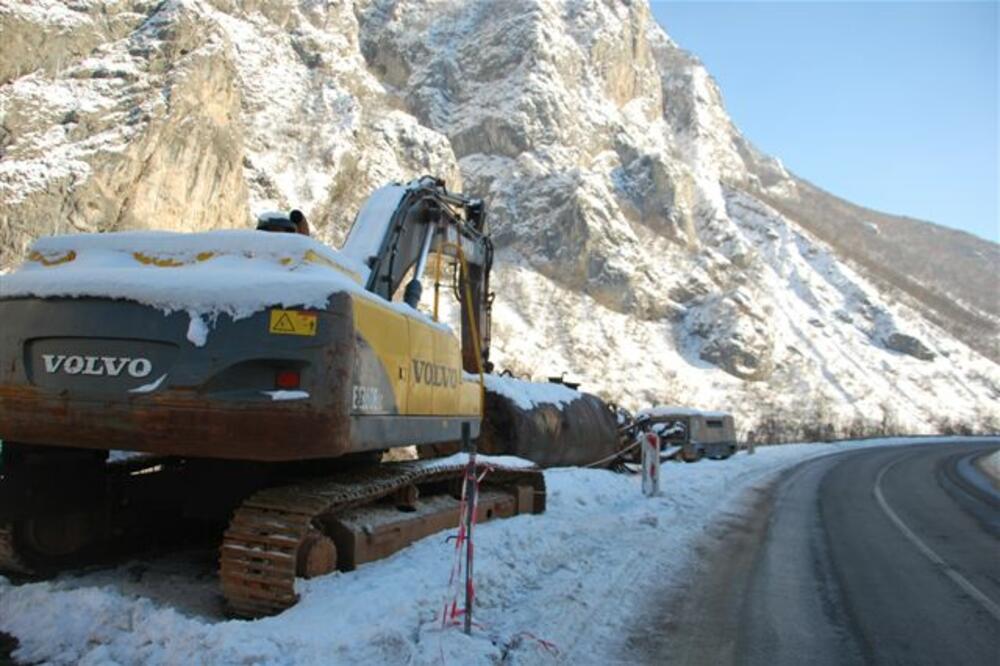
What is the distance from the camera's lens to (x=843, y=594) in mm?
6480

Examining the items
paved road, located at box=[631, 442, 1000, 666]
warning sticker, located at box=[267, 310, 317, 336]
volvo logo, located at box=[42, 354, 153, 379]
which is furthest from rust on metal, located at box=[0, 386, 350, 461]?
paved road, located at box=[631, 442, 1000, 666]

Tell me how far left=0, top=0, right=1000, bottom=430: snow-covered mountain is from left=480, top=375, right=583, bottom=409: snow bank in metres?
37.7

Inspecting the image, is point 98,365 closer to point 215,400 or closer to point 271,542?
point 215,400

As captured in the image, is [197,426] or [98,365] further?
[98,365]

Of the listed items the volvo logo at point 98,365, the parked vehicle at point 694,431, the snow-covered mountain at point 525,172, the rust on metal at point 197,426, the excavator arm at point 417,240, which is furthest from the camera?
the snow-covered mountain at point 525,172

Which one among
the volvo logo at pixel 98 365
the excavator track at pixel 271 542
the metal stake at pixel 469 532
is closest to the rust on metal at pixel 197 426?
the volvo logo at pixel 98 365

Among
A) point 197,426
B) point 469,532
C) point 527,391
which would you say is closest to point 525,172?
point 527,391

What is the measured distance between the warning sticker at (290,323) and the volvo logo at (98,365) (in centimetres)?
70

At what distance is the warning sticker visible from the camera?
4.03 m

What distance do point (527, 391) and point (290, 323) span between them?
25.4 ft

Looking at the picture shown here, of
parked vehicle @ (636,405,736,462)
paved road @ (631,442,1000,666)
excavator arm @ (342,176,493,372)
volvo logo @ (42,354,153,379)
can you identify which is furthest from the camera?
parked vehicle @ (636,405,736,462)

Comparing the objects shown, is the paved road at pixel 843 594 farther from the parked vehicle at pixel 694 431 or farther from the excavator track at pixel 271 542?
the parked vehicle at pixel 694 431

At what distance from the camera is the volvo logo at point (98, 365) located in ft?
13.3

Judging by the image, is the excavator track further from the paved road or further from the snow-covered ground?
the paved road
